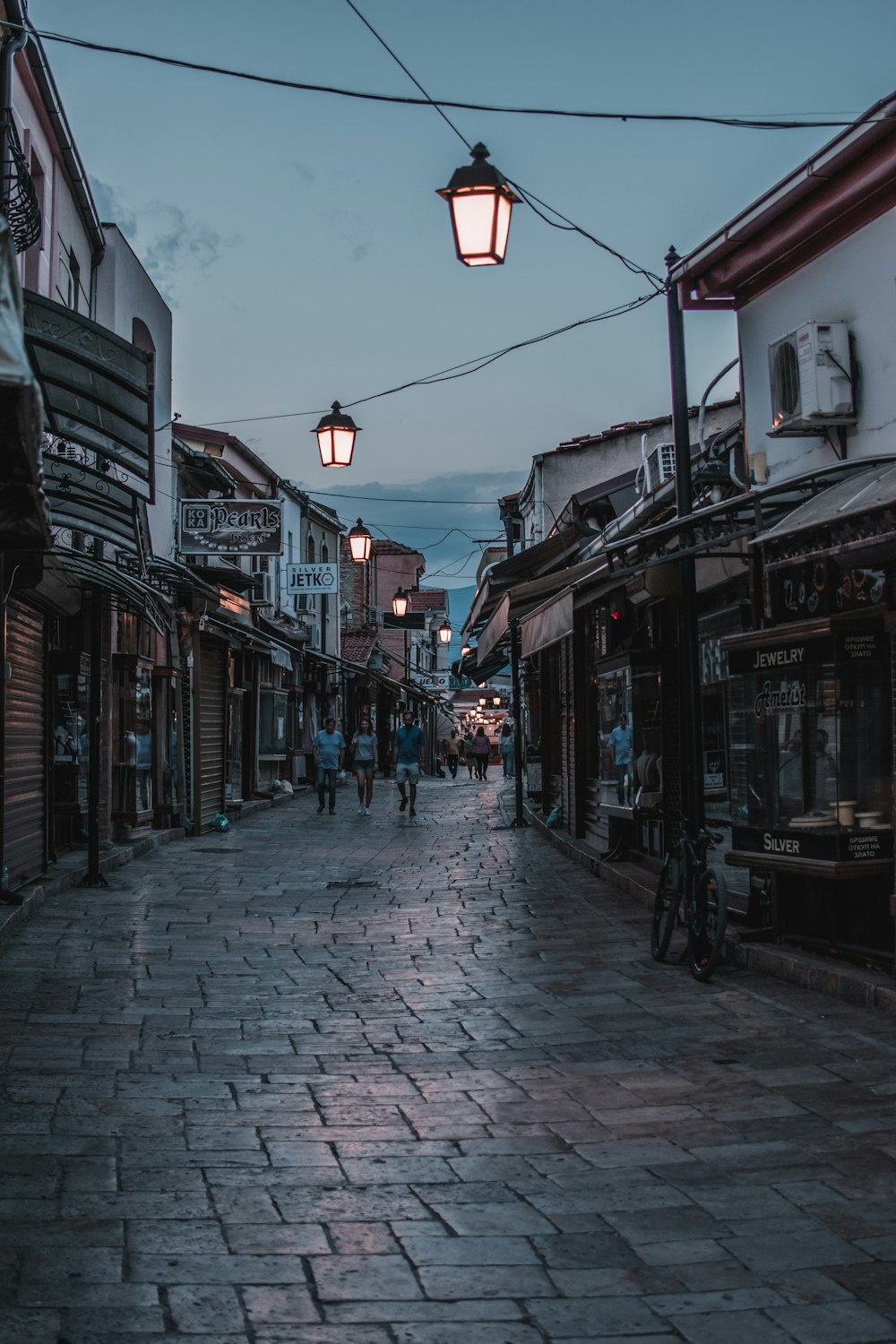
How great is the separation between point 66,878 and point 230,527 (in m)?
8.22

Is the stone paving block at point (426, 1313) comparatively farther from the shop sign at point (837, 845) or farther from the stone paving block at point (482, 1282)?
the shop sign at point (837, 845)

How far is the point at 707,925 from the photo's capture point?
8.48 metres

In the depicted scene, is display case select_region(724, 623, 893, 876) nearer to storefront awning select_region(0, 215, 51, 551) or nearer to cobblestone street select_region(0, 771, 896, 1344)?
cobblestone street select_region(0, 771, 896, 1344)

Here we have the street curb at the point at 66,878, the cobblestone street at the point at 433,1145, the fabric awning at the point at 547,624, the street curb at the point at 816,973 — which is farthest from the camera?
the fabric awning at the point at 547,624

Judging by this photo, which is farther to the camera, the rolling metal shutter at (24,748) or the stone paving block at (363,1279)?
the rolling metal shutter at (24,748)

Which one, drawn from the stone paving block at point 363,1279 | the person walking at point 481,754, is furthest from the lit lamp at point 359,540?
the stone paving block at point 363,1279

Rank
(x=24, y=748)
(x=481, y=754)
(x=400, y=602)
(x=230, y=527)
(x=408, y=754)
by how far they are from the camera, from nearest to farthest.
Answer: (x=24, y=748) < (x=230, y=527) < (x=408, y=754) < (x=400, y=602) < (x=481, y=754)

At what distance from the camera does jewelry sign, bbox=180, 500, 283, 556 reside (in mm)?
19906

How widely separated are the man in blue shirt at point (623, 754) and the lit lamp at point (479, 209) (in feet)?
18.1

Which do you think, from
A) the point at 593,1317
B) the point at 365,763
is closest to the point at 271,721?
the point at 365,763

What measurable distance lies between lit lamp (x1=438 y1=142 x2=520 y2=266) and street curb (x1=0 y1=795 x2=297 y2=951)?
18.5ft

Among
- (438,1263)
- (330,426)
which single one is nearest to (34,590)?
(330,426)

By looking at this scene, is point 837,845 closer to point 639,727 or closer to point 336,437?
point 639,727

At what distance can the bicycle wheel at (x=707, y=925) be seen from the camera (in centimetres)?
823
